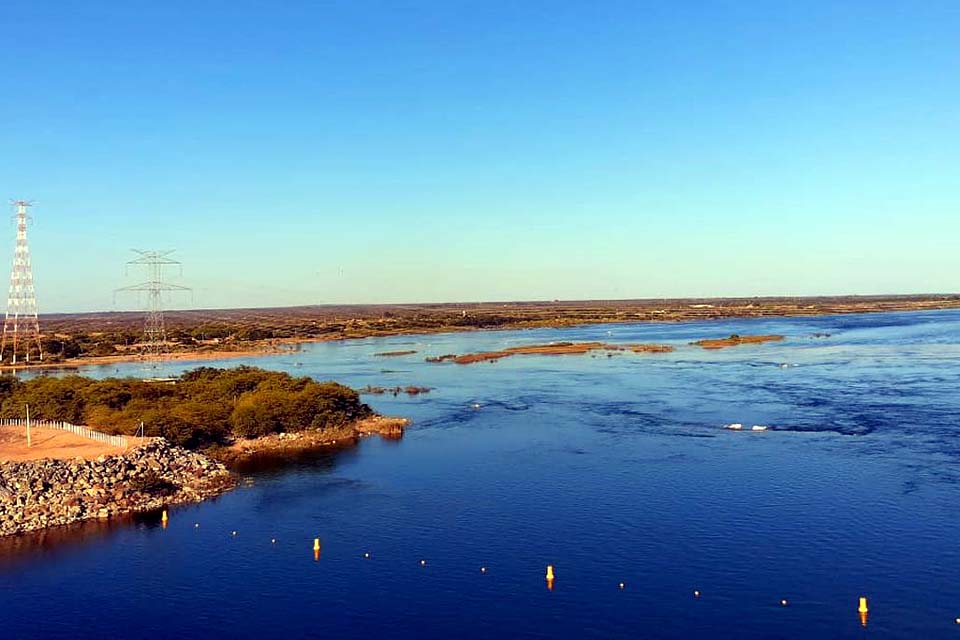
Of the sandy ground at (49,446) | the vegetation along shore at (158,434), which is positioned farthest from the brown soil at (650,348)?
the sandy ground at (49,446)

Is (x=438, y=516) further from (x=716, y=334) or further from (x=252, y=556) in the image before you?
(x=716, y=334)

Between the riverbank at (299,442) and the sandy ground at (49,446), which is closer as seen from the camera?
the sandy ground at (49,446)

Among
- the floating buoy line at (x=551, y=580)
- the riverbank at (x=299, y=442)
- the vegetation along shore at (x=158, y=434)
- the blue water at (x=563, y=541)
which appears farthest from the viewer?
the riverbank at (x=299, y=442)

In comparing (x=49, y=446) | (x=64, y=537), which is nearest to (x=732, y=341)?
(x=49, y=446)

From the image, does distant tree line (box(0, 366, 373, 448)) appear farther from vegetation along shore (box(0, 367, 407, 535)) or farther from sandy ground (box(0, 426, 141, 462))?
sandy ground (box(0, 426, 141, 462))

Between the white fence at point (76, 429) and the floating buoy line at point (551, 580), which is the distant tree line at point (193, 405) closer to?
the white fence at point (76, 429)

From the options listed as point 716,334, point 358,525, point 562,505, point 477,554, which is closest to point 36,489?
point 358,525
